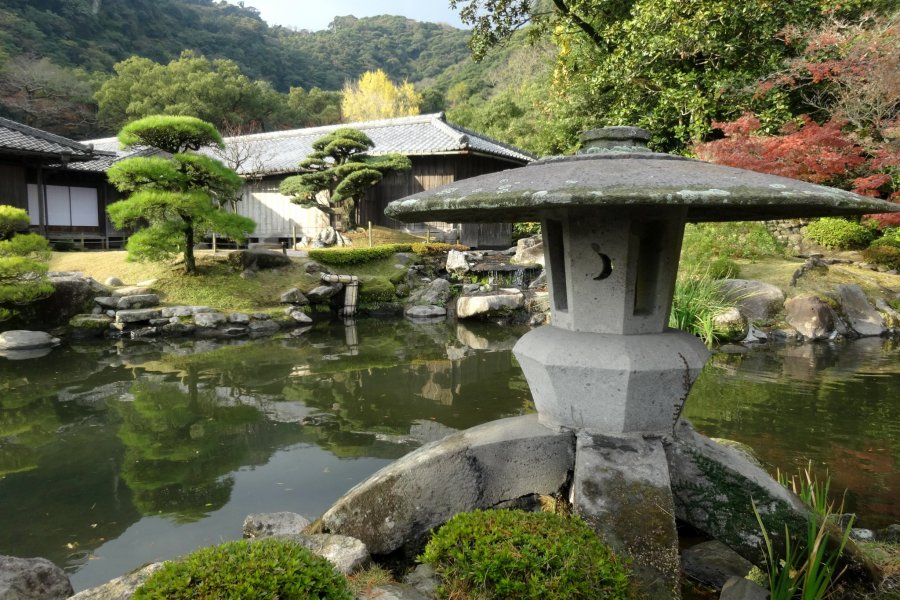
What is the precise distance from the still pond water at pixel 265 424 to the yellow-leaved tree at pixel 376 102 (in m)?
34.8

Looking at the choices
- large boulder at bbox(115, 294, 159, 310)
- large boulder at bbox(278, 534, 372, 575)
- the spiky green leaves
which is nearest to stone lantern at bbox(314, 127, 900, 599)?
large boulder at bbox(278, 534, 372, 575)

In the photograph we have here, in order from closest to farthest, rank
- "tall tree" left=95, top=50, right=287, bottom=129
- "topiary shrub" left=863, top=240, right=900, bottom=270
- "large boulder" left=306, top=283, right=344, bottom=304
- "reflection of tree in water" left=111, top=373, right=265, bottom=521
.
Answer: "reflection of tree in water" left=111, top=373, right=265, bottom=521 → "topiary shrub" left=863, top=240, right=900, bottom=270 → "large boulder" left=306, top=283, right=344, bottom=304 → "tall tree" left=95, top=50, right=287, bottom=129

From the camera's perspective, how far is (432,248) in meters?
18.5

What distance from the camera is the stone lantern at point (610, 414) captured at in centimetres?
279

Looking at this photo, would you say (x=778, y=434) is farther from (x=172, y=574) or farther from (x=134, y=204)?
(x=134, y=204)

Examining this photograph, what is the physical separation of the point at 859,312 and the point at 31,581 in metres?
14.8

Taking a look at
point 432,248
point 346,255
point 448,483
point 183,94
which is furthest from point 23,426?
point 183,94

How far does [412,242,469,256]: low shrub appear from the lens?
59.9 ft

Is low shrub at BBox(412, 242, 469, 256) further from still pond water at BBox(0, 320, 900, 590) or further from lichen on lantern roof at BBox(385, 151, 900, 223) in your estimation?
lichen on lantern roof at BBox(385, 151, 900, 223)

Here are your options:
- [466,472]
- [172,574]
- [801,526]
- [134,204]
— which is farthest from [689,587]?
[134,204]

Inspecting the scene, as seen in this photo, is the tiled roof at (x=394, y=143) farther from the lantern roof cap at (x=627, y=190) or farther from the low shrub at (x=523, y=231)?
the lantern roof cap at (x=627, y=190)

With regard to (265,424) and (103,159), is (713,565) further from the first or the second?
(103,159)

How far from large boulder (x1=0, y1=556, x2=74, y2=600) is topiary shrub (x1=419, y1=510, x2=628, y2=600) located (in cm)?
215

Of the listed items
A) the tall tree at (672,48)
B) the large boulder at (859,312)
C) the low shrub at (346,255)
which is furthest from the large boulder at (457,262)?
the large boulder at (859,312)
